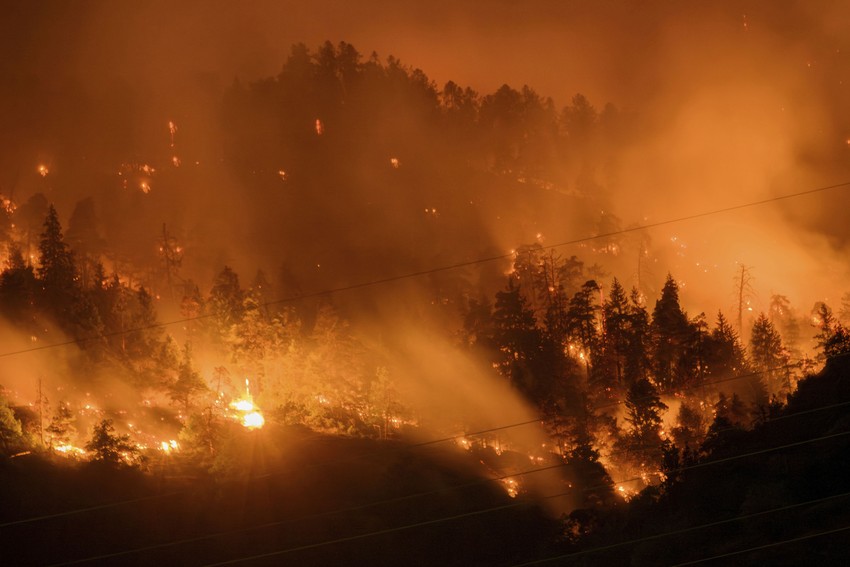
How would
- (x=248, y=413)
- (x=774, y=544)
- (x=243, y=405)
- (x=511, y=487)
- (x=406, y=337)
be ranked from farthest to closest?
(x=406, y=337) → (x=243, y=405) → (x=248, y=413) → (x=511, y=487) → (x=774, y=544)

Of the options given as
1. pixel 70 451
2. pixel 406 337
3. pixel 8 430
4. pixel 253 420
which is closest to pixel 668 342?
pixel 406 337

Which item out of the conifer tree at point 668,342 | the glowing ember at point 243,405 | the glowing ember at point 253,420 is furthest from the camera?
the conifer tree at point 668,342

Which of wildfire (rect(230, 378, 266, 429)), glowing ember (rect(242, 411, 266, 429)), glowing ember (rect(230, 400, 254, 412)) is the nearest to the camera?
glowing ember (rect(242, 411, 266, 429))

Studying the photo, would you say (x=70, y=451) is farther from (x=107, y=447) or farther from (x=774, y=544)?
(x=774, y=544)

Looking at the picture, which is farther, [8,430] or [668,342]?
[668,342]

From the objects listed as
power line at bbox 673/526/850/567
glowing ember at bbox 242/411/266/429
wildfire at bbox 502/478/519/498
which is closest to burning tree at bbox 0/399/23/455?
glowing ember at bbox 242/411/266/429

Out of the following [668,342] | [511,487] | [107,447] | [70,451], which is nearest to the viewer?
[107,447]

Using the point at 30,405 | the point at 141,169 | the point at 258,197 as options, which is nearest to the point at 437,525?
the point at 30,405

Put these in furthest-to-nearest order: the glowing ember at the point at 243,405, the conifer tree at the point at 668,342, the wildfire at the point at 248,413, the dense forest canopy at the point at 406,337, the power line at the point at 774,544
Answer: the conifer tree at the point at 668,342 < the glowing ember at the point at 243,405 < the wildfire at the point at 248,413 < the dense forest canopy at the point at 406,337 < the power line at the point at 774,544

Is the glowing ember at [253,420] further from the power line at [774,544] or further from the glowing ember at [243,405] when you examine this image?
the power line at [774,544]

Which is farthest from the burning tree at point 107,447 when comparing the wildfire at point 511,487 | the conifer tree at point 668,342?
the conifer tree at point 668,342

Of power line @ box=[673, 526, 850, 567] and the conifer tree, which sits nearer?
power line @ box=[673, 526, 850, 567]

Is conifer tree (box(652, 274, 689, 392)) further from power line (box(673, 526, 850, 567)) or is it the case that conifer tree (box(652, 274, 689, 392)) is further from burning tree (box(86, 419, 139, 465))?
burning tree (box(86, 419, 139, 465))

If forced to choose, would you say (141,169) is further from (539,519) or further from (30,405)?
(539,519)
